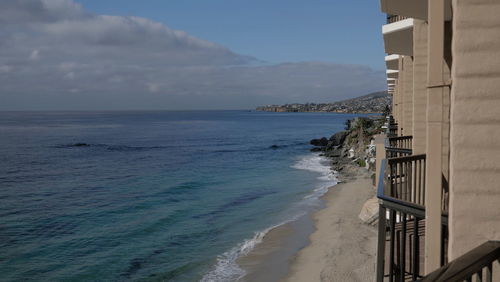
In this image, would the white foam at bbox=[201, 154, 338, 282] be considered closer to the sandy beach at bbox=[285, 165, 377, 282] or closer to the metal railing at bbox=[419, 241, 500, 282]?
the sandy beach at bbox=[285, 165, 377, 282]

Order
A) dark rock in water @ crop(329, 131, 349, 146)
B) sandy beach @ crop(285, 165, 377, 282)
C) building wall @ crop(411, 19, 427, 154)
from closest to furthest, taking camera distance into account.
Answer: building wall @ crop(411, 19, 427, 154) < sandy beach @ crop(285, 165, 377, 282) < dark rock in water @ crop(329, 131, 349, 146)

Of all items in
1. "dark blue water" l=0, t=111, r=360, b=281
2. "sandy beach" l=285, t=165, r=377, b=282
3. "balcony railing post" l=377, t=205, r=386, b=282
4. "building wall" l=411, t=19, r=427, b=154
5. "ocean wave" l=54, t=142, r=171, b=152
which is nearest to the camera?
"balcony railing post" l=377, t=205, r=386, b=282

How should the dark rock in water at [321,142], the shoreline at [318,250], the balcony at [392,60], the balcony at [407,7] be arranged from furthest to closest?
1. the dark rock in water at [321,142]
2. the balcony at [392,60]
3. the shoreline at [318,250]
4. the balcony at [407,7]

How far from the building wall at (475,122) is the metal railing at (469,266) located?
34 centimetres

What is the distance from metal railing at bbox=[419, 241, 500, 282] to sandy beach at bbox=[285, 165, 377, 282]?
9.84 meters

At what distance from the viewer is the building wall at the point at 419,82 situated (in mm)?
9227

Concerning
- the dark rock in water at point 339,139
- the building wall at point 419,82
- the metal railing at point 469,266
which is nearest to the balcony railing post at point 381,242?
the metal railing at point 469,266

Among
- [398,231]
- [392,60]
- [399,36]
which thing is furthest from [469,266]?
[392,60]

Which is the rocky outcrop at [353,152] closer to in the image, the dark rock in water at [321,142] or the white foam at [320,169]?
the dark rock in water at [321,142]

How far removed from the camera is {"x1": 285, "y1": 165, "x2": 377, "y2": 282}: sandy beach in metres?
12.9

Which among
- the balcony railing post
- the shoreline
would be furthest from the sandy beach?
the balcony railing post

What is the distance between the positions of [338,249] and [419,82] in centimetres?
710

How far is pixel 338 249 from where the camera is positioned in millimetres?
14906

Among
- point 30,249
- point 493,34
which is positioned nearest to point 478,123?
point 493,34
